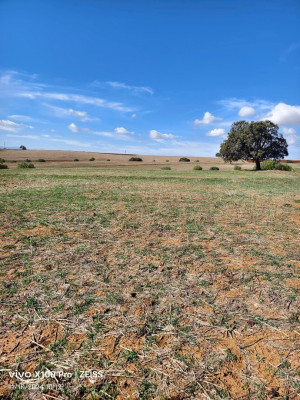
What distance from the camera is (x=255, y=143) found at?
41.5 meters

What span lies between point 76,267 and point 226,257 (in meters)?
3.30

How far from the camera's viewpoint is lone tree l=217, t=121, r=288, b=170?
1606 inches

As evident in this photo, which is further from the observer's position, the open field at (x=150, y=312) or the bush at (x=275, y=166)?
the bush at (x=275, y=166)

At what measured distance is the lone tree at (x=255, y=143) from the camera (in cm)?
4078

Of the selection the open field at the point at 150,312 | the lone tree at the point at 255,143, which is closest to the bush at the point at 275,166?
the lone tree at the point at 255,143

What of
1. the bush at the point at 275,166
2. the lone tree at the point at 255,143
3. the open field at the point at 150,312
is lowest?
the open field at the point at 150,312

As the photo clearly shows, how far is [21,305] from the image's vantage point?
10.7 ft

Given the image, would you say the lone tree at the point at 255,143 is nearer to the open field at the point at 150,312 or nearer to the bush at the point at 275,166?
the bush at the point at 275,166

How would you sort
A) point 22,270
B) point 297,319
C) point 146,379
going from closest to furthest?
point 146,379 → point 297,319 → point 22,270

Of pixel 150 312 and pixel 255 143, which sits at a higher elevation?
pixel 255 143

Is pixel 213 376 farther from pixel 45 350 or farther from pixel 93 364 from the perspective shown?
pixel 45 350

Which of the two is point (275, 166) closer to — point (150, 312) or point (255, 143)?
point (255, 143)

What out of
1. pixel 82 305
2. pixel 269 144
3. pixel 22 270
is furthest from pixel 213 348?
pixel 269 144

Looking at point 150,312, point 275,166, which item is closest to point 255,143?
point 275,166
